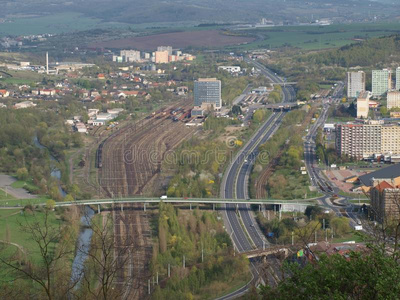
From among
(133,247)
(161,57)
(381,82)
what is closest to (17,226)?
(133,247)

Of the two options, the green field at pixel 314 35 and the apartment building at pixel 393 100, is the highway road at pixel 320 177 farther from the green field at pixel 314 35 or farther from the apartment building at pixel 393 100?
the green field at pixel 314 35

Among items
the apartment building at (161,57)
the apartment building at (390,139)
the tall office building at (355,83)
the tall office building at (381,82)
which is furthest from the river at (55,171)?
the apartment building at (161,57)

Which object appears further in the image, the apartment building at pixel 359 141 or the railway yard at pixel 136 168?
the apartment building at pixel 359 141

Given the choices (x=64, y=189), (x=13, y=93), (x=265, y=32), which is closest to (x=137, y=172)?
(x=64, y=189)

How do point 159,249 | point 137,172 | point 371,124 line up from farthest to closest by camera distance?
→ 1. point 371,124
2. point 137,172
3. point 159,249

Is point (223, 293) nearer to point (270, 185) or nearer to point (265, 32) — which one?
point (270, 185)

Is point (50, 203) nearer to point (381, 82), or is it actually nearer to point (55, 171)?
point (55, 171)
